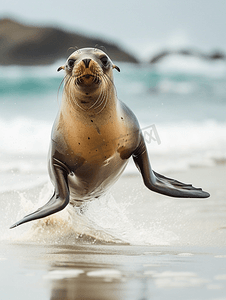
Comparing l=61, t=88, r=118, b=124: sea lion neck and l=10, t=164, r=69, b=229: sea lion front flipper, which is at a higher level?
l=61, t=88, r=118, b=124: sea lion neck

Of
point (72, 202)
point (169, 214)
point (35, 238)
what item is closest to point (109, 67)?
point (72, 202)

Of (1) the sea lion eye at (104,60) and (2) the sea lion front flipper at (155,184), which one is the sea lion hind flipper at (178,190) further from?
(1) the sea lion eye at (104,60)

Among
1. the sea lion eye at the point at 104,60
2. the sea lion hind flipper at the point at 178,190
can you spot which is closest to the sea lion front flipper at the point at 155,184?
the sea lion hind flipper at the point at 178,190

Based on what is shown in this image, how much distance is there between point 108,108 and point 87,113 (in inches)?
7.3

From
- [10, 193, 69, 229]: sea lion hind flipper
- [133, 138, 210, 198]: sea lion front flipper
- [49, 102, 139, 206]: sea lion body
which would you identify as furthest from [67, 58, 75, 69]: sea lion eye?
[10, 193, 69, 229]: sea lion hind flipper

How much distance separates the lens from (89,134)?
125 inches

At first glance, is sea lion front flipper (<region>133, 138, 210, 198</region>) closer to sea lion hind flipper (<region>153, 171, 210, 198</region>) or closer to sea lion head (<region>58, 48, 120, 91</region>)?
sea lion hind flipper (<region>153, 171, 210, 198</region>)

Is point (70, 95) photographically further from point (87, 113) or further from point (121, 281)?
point (121, 281)

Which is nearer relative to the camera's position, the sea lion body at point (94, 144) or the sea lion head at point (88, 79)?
the sea lion head at point (88, 79)

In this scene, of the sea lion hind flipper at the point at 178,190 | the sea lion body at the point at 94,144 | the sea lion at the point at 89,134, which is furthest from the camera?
the sea lion hind flipper at the point at 178,190

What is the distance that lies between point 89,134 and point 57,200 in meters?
0.62

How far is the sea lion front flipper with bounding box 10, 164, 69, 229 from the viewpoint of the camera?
10.0 ft

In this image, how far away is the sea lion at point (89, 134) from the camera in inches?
119

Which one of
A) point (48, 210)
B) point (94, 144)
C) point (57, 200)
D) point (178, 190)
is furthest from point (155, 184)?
point (48, 210)
